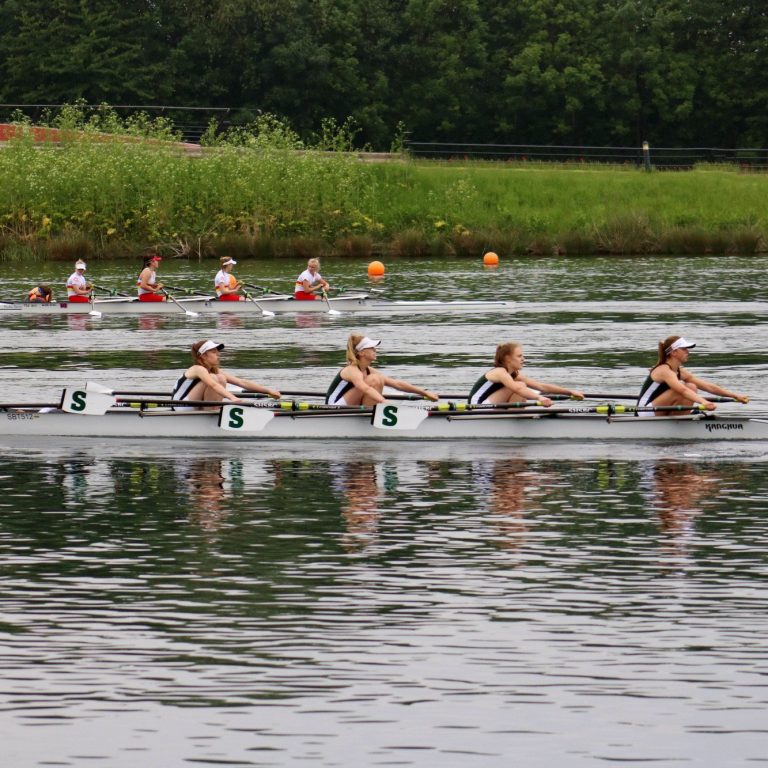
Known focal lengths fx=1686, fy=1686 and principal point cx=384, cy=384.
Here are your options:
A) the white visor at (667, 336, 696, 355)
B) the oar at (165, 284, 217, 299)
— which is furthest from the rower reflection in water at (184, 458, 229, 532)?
the oar at (165, 284, 217, 299)

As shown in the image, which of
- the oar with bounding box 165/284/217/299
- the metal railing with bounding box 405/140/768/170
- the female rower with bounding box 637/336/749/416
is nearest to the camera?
the female rower with bounding box 637/336/749/416

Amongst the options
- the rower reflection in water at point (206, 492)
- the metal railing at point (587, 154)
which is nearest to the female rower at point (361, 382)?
the rower reflection in water at point (206, 492)

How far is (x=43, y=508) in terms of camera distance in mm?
18891

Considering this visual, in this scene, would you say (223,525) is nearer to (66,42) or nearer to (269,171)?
(269,171)

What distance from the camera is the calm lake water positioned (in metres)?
11.5

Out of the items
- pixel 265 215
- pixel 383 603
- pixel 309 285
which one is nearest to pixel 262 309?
pixel 309 285

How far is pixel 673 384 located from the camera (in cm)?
2177

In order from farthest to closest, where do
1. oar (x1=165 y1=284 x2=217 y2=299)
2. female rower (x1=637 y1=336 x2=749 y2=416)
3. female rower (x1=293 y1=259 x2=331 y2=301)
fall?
oar (x1=165 y1=284 x2=217 y2=299) < female rower (x1=293 y1=259 x2=331 y2=301) < female rower (x1=637 y1=336 x2=749 y2=416)

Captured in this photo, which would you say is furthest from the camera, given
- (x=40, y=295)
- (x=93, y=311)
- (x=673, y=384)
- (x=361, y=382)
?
(x=93, y=311)

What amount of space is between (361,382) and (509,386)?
1952 mm

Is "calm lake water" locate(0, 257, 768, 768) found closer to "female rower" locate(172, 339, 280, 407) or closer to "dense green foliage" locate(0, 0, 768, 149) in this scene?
"female rower" locate(172, 339, 280, 407)

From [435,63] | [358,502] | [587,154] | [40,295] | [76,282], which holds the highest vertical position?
[435,63]

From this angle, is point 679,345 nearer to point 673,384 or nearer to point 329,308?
point 673,384

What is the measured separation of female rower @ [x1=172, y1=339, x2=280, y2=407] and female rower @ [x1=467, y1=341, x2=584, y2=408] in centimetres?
277
